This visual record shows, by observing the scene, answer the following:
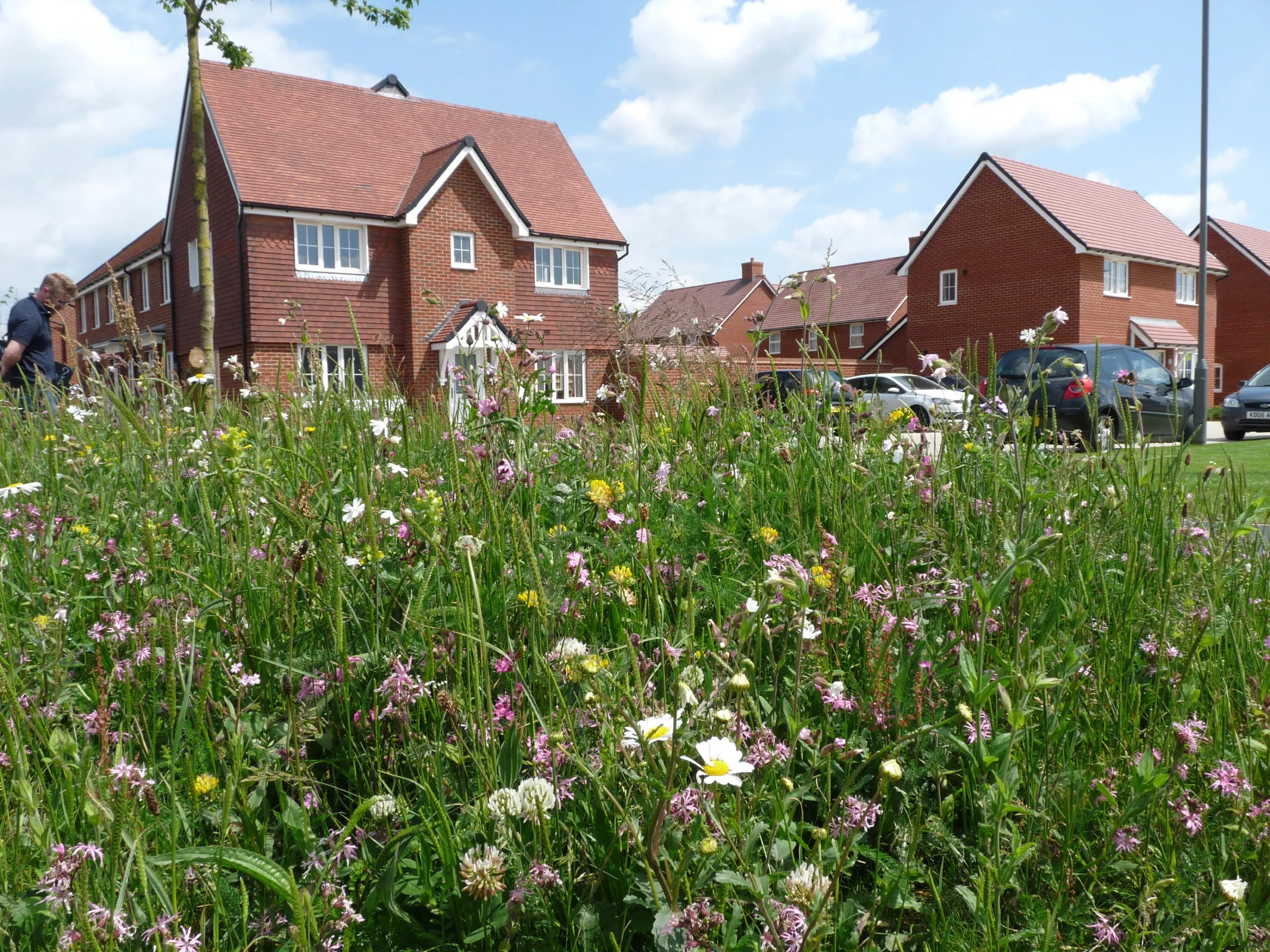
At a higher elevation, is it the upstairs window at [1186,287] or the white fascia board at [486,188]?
the white fascia board at [486,188]

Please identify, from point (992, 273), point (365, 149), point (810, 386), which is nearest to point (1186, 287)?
point (992, 273)

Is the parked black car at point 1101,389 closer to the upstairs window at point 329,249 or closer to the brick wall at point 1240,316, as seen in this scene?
the upstairs window at point 329,249

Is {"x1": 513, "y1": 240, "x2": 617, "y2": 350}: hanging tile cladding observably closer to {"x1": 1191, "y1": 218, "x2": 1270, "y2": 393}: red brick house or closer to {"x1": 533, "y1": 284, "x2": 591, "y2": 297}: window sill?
{"x1": 533, "y1": 284, "x2": 591, "y2": 297}: window sill

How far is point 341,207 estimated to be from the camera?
2150 cm

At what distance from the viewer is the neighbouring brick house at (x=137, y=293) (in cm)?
2628

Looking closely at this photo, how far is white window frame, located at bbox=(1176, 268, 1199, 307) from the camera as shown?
107ft

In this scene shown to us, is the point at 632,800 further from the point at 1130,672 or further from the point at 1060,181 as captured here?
the point at 1060,181

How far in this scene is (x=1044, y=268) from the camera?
28.4m

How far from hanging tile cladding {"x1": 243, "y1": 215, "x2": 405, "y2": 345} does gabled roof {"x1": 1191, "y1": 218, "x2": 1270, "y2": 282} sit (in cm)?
3463

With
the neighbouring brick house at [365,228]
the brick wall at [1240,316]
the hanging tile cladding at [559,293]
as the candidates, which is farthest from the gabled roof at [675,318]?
the brick wall at [1240,316]

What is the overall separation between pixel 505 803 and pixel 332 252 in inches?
895

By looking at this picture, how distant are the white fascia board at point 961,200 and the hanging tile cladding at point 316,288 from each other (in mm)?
18609

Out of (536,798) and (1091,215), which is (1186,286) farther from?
(536,798)

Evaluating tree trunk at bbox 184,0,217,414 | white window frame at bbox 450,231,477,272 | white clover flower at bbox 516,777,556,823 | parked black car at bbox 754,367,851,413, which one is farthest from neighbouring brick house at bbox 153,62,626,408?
white clover flower at bbox 516,777,556,823
